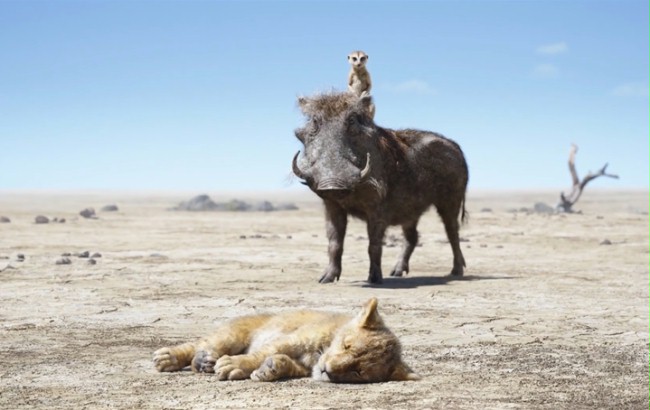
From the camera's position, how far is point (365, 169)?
39.9 feet

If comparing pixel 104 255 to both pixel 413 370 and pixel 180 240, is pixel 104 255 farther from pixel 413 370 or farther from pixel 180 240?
pixel 413 370

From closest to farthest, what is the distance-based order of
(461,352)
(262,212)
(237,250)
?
(461,352) → (237,250) → (262,212)

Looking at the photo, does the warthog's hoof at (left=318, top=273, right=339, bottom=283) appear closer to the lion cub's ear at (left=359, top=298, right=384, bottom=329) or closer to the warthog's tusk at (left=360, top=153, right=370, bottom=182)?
the warthog's tusk at (left=360, top=153, right=370, bottom=182)

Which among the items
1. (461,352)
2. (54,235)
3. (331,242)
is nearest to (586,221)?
(54,235)

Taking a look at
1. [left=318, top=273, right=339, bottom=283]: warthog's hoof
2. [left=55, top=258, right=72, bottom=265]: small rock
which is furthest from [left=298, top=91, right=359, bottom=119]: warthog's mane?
[left=55, top=258, right=72, bottom=265]: small rock

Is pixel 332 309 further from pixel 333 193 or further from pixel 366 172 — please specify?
pixel 366 172

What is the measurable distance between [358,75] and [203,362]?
7.70m

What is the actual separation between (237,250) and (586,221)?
46.5 feet

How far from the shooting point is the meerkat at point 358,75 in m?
13.5

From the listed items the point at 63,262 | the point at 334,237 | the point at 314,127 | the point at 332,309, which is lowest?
the point at 332,309

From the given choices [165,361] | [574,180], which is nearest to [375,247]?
[165,361]

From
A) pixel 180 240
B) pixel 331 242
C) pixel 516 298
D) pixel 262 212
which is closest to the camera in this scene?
pixel 516 298

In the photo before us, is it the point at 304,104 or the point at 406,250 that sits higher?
the point at 304,104

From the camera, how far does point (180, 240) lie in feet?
70.4
